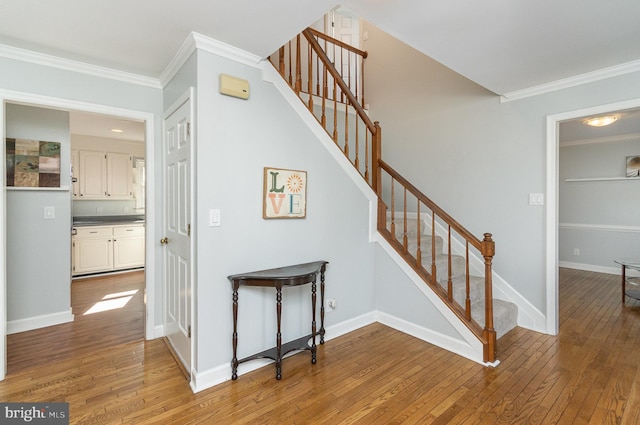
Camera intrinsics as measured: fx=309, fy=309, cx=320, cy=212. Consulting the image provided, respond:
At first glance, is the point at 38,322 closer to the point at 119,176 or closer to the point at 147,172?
the point at 147,172

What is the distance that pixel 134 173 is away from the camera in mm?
5930

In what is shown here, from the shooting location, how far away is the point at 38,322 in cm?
309

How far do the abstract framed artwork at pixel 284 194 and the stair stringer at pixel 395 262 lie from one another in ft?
1.49

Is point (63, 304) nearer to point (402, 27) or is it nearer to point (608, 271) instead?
point (402, 27)

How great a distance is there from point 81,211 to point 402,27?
6.01m

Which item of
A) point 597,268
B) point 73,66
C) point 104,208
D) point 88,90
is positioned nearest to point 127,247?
point 104,208

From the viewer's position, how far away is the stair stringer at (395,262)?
2488 mm

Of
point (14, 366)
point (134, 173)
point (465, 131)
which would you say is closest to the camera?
point (14, 366)

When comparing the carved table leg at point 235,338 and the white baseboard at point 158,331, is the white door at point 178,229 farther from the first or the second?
the carved table leg at point 235,338

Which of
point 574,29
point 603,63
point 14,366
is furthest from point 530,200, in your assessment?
point 14,366

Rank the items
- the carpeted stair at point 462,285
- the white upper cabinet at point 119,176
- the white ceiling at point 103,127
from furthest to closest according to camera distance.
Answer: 1. the white upper cabinet at point 119,176
2. the white ceiling at point 103,127
3. the carpeted stair at point 462,285

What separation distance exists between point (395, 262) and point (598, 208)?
499cm

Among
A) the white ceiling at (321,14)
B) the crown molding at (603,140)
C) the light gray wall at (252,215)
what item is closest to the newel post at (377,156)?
the light gray wall at (252,215)

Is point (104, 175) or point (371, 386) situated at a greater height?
point (104, 175)
